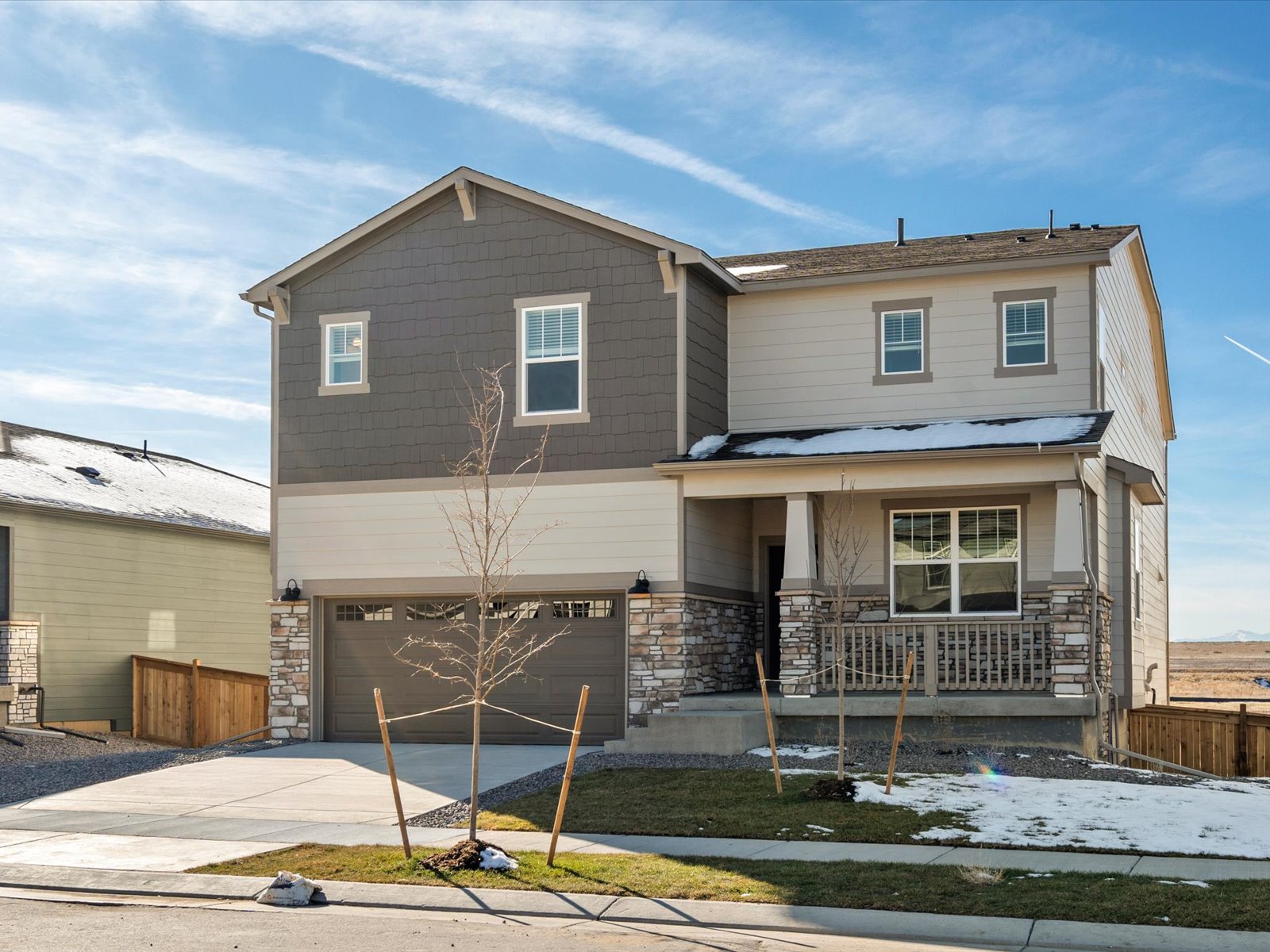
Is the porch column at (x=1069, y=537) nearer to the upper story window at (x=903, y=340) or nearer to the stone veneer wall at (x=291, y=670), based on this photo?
the upper story window at (x=903, y=340)

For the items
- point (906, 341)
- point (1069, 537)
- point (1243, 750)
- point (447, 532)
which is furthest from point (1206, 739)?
point (447, 532)

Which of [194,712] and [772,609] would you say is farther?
[194,712]

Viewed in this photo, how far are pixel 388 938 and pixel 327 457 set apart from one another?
12894 mm

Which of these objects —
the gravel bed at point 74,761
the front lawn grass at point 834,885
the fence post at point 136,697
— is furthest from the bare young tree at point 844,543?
the fence post at point 136,697

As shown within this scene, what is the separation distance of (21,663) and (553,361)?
10777 mm

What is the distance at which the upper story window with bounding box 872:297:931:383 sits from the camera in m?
20.0

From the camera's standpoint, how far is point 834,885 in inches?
390

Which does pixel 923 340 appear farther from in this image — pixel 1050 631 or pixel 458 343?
pixel 458 343

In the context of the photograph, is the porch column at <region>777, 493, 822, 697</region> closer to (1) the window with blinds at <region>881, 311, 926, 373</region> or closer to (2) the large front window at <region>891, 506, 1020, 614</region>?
(2) the large front window at <region>891, 506, 1020, 614</region>

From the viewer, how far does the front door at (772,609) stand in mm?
21703

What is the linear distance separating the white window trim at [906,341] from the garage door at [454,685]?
5.24 meters

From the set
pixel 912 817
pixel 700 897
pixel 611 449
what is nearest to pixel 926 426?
pixel 611 449

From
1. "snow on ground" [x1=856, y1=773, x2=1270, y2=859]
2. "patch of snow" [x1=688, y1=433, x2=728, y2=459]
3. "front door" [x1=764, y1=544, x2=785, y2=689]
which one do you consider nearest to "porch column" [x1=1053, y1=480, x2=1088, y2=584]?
"snow on ground" [x1=856, y1=773, x2=1270, y2=859]

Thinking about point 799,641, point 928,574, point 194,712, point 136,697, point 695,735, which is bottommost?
point 194,712
